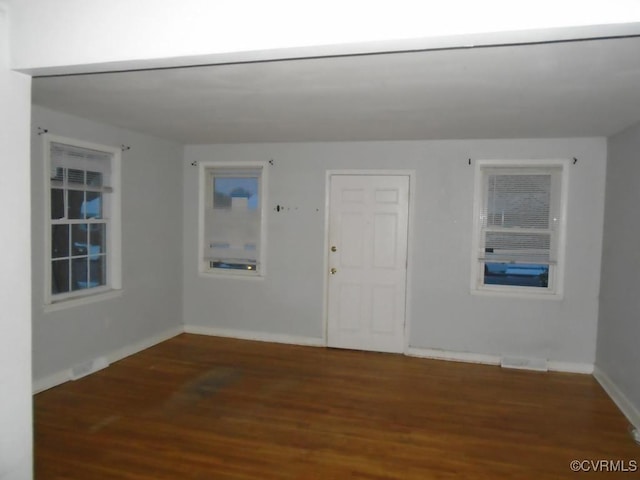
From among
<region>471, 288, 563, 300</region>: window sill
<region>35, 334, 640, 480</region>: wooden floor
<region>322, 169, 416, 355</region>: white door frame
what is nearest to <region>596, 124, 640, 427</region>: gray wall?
<region>35, 334, 640, 480</region>: wooden floor

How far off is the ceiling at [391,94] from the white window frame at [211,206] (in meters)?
0.84

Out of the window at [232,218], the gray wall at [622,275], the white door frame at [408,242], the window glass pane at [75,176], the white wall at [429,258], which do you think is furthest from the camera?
the window at [232,218]

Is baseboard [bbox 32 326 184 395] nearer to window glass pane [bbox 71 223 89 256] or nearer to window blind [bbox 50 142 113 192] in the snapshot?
window glass pane [bbox 71 223 89 256]

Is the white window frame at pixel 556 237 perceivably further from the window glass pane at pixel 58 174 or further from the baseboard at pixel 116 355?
the window glass pane at pixel 58 174

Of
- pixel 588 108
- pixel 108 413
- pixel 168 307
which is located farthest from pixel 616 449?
pixel 168 307

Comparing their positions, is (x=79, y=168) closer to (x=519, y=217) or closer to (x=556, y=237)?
(x=519, y=217)

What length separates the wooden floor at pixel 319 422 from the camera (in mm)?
2705

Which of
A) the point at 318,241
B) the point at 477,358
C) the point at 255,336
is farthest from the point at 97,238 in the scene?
the point at 477,358

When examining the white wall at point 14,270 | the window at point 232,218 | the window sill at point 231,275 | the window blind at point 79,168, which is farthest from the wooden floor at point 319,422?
the window blind at point 79,168

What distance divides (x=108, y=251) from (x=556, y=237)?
4.61 metres

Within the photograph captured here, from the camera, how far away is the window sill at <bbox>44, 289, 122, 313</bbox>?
3718mm

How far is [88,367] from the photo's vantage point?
406 cm

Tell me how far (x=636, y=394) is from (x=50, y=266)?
4897 mm

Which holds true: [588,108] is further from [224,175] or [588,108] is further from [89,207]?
[89,207]
